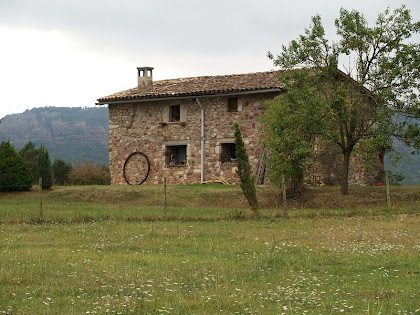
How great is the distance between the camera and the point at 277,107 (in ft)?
90.6

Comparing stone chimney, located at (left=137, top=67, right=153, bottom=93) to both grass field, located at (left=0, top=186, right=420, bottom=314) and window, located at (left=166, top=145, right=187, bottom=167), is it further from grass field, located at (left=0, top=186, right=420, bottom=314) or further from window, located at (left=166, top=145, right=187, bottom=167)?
grass field, located at (left=0, top=186, right=420, bottom=314)

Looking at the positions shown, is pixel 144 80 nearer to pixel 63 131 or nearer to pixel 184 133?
pixel 184 133

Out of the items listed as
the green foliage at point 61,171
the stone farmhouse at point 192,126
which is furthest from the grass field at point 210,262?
the green foliage at point 61,171

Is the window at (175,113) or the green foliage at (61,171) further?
the green foliage at (61,171)

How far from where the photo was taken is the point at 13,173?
29219 millimetres

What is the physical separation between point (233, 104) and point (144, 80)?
6.75 metres

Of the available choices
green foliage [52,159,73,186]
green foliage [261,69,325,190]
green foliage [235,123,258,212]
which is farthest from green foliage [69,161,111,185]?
green foliage [235,123,258,212]

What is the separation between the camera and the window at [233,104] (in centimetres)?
3300

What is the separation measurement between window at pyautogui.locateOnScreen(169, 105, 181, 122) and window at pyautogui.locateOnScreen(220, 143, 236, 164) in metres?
3.52

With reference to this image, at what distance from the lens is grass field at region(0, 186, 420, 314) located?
8430 mm

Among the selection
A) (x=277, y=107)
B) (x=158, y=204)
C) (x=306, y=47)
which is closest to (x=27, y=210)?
(x=158, y=204)

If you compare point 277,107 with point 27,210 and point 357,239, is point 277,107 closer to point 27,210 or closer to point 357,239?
point 27,210

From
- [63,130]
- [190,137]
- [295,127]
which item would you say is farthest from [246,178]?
[63,130]

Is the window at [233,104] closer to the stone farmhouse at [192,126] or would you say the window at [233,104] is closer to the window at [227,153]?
the stone farmhouse at [192,126]
